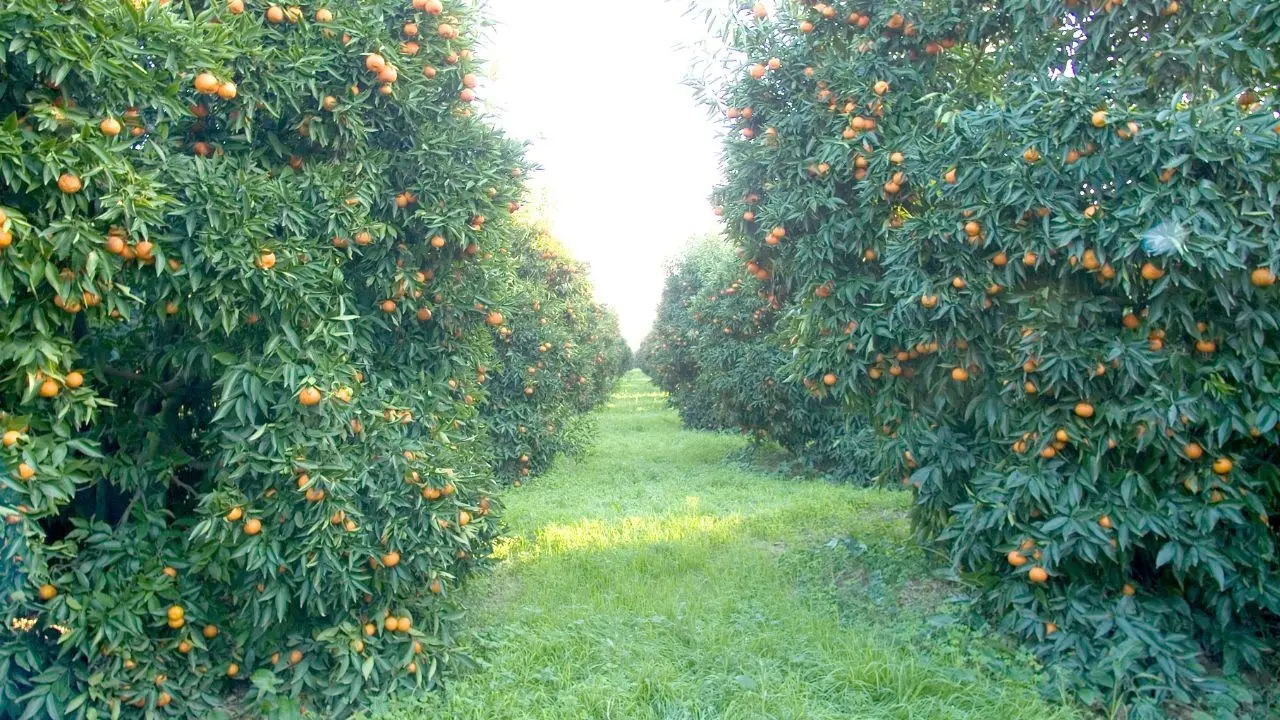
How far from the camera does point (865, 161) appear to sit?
4.26 m

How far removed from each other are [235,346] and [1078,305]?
3297 mm

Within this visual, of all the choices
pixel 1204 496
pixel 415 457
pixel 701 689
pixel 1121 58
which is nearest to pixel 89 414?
pixel 415 457

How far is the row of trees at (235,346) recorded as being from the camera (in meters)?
2.70

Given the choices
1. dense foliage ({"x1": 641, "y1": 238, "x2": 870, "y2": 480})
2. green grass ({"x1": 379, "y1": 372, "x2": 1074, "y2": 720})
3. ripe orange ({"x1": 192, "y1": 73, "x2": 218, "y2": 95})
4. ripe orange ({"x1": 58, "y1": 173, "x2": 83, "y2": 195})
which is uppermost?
ripe orange ({"x1": 192, "y1": 73, "x2": 218, "y2": 95})

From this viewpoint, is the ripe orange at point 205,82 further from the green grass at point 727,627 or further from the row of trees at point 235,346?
the green grass at point 727,627

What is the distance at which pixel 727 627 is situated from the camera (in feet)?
13.6

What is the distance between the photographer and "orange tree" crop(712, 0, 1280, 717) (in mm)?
3172

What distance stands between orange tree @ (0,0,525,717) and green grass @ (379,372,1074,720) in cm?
60

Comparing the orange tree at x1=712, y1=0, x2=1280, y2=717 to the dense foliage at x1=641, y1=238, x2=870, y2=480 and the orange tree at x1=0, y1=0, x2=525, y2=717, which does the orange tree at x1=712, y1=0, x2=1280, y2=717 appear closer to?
the orange tree at x1=0, y1=0, x2=525, y2=717

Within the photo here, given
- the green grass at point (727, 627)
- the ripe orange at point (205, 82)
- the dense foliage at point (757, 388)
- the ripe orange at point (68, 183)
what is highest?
the ripe orange at point (205, 82)

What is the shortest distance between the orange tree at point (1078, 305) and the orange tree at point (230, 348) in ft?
6.38

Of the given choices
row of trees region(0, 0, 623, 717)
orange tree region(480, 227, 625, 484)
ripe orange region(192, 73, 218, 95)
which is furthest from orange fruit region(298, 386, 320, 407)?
orange tree region(480, 227, 625, 484)

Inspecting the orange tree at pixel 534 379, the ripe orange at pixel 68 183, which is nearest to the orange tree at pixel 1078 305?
the ripe orange at pixel 68 183

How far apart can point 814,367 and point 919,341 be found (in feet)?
2.21
